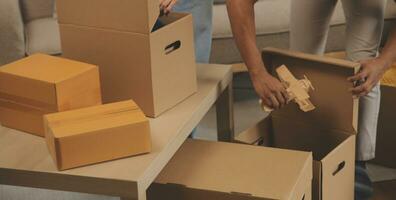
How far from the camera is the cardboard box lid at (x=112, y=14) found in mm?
1384

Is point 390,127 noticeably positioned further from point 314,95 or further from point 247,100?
point 247,100

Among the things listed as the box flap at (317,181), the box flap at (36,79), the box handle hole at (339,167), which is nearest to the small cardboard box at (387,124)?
the box handle hole at (339,167)

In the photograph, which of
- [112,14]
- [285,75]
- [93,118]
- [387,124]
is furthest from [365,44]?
[93,118]

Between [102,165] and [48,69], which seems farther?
[48,69]

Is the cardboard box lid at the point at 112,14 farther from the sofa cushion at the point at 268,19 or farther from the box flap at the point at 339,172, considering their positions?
the sofa cushion at the point at 268,19

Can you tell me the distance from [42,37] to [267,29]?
1.03 meters

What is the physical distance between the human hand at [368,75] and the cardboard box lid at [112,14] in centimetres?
68

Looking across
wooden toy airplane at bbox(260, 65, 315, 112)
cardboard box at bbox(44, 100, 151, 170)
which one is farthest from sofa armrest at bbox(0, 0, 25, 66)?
cardboard box at bbox(44, 100, 151, 170)

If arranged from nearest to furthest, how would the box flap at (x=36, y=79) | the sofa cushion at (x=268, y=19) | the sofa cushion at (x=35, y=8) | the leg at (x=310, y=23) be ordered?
1. the box flap at (x=36, y=79)
2. the leg at (x=310, y=23)
3. the sofa cushion at (x=268, y=19)
4. the sofa cushion at (x=35, y=8)

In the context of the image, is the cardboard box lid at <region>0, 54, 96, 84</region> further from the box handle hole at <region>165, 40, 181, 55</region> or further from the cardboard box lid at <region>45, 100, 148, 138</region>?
the box handle hole at <region>165, 40, 181, 55</region>

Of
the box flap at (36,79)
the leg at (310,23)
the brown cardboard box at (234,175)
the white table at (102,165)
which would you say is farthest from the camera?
the leg at (310,23)

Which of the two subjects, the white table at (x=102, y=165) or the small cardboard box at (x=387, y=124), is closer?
the white table at (x=102, y=165)

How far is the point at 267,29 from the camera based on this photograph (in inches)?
114

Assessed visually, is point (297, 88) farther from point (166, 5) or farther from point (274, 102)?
point (166, 5)
